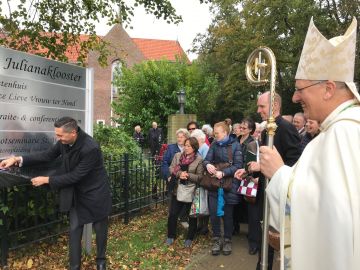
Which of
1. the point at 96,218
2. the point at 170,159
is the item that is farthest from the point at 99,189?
the point at 170,159

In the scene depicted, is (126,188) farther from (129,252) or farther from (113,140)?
(113,140)

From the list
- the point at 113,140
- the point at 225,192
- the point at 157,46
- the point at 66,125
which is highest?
the point at 157,46

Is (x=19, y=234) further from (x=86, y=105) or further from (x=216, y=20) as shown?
(x=216, y=20)

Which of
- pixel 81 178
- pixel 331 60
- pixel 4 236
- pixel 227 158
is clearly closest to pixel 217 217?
pixel 227 158

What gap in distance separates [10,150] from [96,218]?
1243mm

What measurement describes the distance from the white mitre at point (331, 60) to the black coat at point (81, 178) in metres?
3.05

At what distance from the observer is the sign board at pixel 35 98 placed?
14.6ft

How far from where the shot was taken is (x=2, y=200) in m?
4.81

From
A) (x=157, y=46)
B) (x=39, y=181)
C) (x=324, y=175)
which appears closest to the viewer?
(x=324, y=175)

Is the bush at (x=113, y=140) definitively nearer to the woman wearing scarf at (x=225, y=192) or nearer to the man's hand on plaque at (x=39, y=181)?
the woman wearing scarf at (x=225, y=192)

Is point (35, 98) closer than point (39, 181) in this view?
No

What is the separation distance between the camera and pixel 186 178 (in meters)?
5.84


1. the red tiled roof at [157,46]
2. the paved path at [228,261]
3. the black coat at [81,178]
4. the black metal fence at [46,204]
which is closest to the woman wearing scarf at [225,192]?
the paved path at [228,261]

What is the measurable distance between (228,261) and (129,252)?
1408 mm
